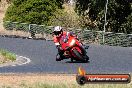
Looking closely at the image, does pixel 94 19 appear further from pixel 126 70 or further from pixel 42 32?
pixel 126 70

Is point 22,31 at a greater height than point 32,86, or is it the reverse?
point 32,86

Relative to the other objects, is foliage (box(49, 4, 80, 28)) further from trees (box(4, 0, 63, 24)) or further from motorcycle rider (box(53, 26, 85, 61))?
motorcycle rider (box(53, 26, 85, 61))

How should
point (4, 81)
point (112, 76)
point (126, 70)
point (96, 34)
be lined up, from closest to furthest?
point (112, 76), point (4, 81), point (126, 70), point (96, 34)

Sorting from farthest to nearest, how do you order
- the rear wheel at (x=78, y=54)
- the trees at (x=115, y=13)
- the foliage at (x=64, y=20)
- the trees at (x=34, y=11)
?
the trees at (x=34, y=11)
the foliage at (x=64, y=20)
the trees at (x=115, y=13)
the rear wheel at (x=78, y=54)

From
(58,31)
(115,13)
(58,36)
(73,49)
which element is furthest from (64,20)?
(58,31)

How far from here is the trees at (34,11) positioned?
49156mm

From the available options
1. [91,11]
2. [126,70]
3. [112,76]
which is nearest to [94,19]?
[91,11]

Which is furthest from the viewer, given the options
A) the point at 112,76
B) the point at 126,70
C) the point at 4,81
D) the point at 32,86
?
the point at 126,70

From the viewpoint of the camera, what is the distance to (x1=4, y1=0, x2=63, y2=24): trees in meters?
49.2

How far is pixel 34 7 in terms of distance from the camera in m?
49.9

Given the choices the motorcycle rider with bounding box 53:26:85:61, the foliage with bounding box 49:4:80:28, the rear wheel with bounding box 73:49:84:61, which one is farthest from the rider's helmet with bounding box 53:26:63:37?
the foliage with bounding box 49:4:80:28

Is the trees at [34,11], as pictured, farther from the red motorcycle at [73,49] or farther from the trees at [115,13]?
the red motorcycle at [73,49]

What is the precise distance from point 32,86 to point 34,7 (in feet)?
117

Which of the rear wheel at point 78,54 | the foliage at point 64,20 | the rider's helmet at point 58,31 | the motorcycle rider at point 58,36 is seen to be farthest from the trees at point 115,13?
the rider's helmet at point 58,31
